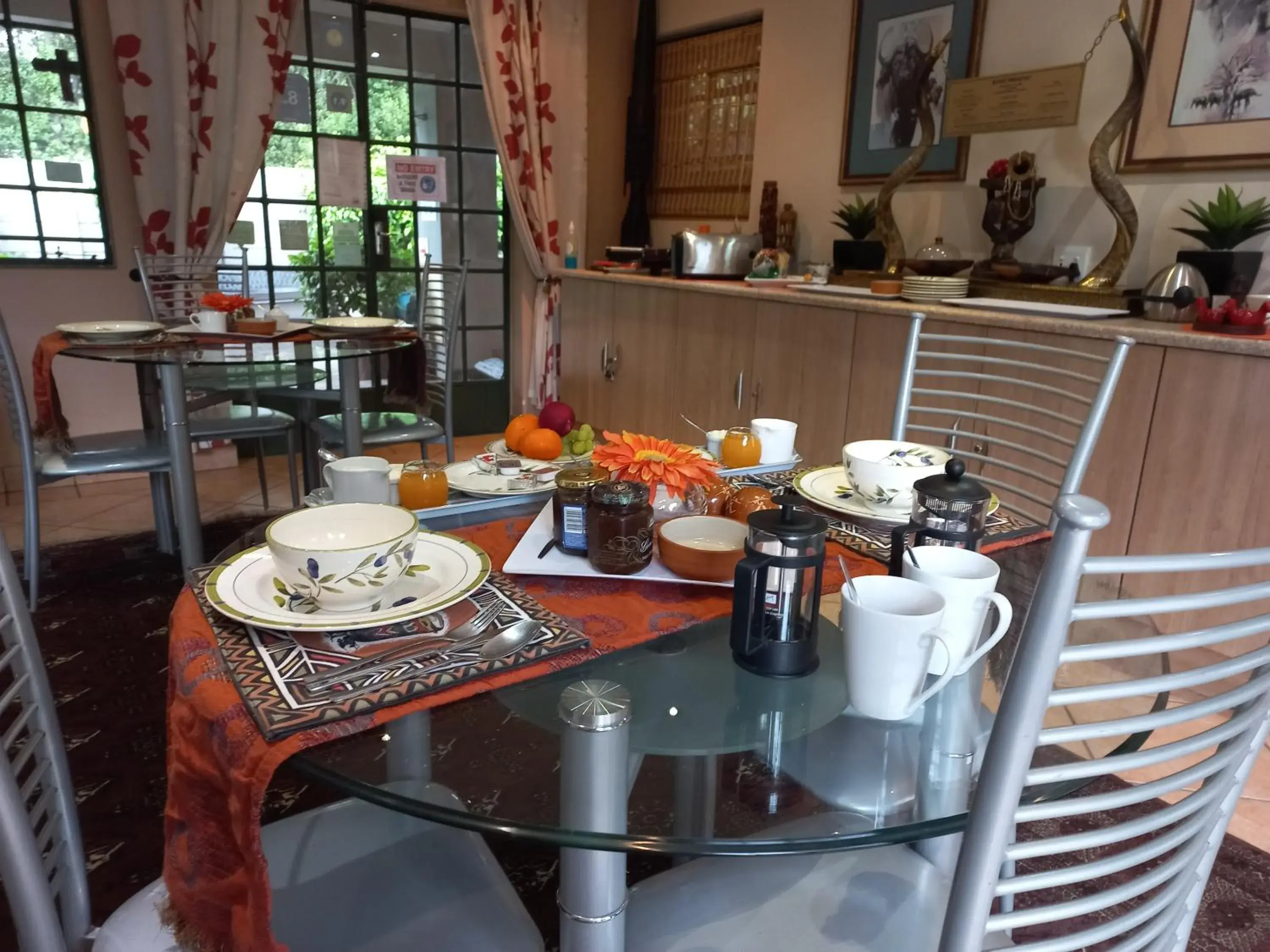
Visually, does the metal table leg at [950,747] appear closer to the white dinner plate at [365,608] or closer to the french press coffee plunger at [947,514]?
the french press coffee plunger at [947,514]

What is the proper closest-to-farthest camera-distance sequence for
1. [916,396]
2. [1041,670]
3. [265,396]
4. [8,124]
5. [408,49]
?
1. [1041,670]
2. [916,396]
3. [8,124]
4. [265,396]
5. [408,49]

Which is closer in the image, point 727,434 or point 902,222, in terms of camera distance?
point 727,434

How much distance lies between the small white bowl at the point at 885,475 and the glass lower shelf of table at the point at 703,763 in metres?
0.39

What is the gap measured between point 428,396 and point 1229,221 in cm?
255

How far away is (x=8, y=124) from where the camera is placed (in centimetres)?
324

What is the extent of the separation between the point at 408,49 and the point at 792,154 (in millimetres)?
1909

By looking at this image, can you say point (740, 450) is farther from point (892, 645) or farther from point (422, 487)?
point (892, 645)

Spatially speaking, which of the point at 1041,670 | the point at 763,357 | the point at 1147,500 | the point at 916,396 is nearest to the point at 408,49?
the point at 763,357

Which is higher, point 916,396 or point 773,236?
point 773,236

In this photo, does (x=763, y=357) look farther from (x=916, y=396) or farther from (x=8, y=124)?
(x=8, y=124)

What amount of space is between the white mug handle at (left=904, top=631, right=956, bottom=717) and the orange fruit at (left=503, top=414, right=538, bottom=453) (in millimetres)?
832

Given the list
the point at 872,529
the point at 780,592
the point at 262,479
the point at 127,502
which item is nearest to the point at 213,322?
the point at 262,479

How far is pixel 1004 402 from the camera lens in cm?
173

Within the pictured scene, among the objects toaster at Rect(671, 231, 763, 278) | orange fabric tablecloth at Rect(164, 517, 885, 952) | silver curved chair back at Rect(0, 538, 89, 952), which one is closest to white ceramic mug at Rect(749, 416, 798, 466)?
orange fabric tablecloth at Rect(164, 517, 885, 952)
